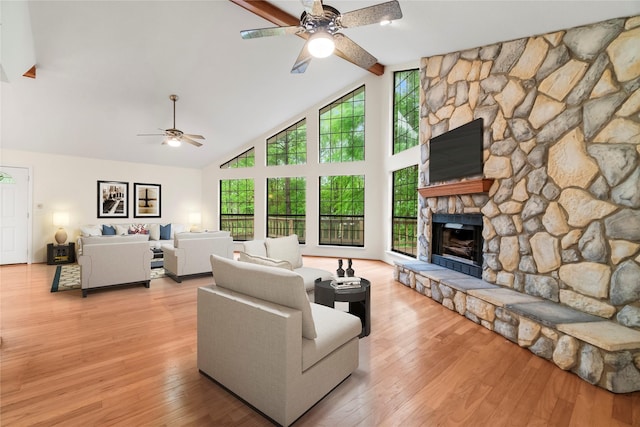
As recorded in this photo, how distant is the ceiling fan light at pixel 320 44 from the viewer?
2552 millimetres

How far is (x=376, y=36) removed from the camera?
4.83 meters

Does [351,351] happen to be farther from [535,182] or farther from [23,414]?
[535,182]

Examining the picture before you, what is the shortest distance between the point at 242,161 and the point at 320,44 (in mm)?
6687

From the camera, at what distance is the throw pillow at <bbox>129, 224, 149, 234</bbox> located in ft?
24.2

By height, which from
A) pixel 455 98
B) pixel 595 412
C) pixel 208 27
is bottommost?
pixel 595 412

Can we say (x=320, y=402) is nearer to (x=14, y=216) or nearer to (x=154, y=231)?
(x=154, y=231)

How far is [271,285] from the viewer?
1886mm

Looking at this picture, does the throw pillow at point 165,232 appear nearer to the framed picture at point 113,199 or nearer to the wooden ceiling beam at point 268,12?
the framed picture at point 113,199

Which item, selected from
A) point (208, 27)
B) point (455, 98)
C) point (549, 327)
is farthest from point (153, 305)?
point (455, 98)

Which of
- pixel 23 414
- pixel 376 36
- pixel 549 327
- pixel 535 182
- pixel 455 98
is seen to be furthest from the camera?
pixel 376 36

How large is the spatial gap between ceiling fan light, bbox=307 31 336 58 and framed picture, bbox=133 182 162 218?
720 centimetres

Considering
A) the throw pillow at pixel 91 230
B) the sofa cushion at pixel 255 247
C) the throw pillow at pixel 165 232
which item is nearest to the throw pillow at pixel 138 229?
the throw pillow at pixel 165 232

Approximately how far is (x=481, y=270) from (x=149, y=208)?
804 cm

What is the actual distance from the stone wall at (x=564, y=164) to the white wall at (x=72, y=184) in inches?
307
